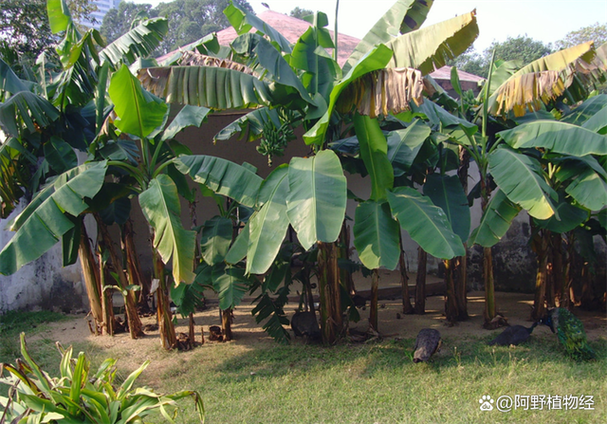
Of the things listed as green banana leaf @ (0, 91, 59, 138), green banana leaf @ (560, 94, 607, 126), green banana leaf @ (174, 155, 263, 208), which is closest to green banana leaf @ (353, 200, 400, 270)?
green banana leaf @ (174, 155, 263, 208)

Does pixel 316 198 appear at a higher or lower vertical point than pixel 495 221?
higher

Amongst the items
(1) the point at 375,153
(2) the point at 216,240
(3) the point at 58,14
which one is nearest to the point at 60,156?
(3) the point at 58,14

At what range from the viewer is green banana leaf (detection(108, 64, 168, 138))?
4637 mm

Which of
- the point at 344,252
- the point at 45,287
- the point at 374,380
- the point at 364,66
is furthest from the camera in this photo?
the point at 45,287

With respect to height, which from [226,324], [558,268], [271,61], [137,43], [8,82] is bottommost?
[226,324]

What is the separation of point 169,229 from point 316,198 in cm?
153

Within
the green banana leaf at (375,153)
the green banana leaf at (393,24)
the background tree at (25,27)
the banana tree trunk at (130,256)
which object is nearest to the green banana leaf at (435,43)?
the green banana leaf at (393,24)

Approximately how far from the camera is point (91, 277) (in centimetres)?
645

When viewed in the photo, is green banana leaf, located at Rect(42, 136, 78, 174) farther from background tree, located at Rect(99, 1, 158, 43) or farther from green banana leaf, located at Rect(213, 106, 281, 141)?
background tree, located at Rect(99, 1, 158, 43)

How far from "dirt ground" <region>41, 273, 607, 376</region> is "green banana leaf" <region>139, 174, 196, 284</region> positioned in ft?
5.28

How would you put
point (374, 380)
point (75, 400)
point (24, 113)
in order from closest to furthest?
1. point (75, 400)
2. point (374, 380)
3. point (24, 113)

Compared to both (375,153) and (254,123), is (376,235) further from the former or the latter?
(254,123)

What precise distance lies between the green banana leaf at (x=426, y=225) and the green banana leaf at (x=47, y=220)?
10.3 ft

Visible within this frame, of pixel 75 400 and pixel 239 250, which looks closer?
pixel 75 400
